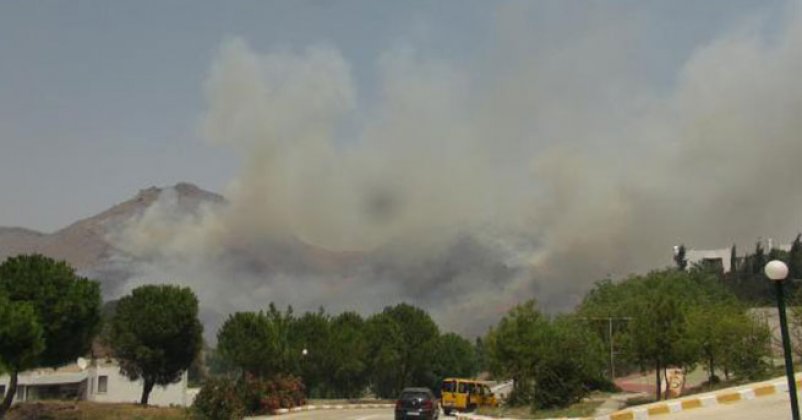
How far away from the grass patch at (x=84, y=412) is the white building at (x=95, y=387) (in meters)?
20.6

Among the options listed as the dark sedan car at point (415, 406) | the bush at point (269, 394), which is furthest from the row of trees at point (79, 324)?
the dark sedan car at point (415, 406)

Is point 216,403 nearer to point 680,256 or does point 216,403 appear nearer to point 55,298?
point 55,298

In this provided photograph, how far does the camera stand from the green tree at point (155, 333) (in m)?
52.2

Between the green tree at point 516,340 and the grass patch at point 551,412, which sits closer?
the grass patch at point 551,412

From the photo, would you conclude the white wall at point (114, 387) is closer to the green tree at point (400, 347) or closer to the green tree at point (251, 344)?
the green tree at point (251, 344)

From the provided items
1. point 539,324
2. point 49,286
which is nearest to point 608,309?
point 539,324

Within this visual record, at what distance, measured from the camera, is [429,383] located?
3516 inches

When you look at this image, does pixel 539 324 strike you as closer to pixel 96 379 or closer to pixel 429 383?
pixel 96 379

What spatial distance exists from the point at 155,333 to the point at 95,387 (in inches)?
638

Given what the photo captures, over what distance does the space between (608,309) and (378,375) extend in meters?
29.1

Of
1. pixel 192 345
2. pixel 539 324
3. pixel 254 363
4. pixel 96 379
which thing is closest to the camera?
pixel 539 324

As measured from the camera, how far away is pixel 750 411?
20.1 metres

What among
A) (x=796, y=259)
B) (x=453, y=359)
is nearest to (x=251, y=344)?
(x=453, y=359)

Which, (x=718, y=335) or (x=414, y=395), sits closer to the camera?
(x=718, y=335)
